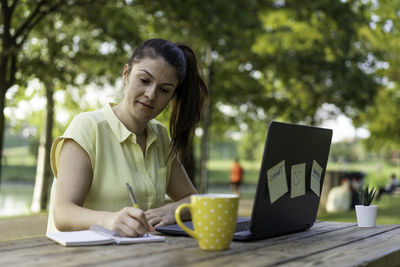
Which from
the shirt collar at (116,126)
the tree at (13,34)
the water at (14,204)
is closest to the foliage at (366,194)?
the shirt collar at (116,126)

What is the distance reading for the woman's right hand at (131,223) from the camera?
1722 millimetres

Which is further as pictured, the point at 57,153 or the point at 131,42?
the point at 131,42

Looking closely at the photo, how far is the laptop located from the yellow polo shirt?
44 cm

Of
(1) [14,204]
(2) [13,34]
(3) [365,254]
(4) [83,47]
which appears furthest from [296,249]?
(1) [14,204]

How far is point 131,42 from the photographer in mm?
9008

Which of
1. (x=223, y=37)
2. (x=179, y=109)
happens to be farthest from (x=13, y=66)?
(x=179, y=109)

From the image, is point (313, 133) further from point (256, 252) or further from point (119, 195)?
point (119, 195)

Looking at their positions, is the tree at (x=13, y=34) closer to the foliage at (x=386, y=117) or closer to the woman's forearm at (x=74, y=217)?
the woman's forearm at (x=74, y=217)

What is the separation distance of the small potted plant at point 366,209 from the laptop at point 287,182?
10.7 inches

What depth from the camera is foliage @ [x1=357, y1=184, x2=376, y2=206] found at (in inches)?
90.7

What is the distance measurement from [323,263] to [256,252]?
213 millimetres

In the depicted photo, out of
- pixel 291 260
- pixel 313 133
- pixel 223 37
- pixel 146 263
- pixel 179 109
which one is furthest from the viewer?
pixel 223 37

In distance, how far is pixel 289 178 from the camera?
1849 mm

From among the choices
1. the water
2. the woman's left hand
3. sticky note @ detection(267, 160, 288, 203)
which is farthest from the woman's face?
the water
